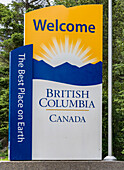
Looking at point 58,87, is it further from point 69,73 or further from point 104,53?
point 104,53

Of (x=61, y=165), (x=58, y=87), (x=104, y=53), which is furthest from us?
(x=104, y=53)

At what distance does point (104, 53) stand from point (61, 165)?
7.77 meters

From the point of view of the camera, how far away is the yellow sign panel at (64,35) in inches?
247

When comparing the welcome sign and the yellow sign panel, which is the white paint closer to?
the welcome sign

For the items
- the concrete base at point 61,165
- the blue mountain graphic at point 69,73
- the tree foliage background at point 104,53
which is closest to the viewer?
the concrete base at point 61,165

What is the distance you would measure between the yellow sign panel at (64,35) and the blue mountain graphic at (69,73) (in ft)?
0.29

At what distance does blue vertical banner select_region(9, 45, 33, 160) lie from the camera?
611 cm

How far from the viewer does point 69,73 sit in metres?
6.26

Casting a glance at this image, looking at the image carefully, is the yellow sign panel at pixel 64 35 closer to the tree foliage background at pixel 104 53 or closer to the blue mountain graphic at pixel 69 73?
the blue mountain graphic at pixel 69 73

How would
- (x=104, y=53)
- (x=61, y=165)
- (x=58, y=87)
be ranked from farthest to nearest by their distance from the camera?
(x=104, y=53) < (x=58, y=87) < (x=61, y=165)

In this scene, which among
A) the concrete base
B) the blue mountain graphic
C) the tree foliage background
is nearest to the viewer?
the concrete base

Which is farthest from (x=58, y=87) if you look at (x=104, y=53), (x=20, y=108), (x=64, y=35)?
(x=104, y=53)

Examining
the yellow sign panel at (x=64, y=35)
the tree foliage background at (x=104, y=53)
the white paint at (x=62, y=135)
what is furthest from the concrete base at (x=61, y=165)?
the tree foliage background at (x=104, y=53)

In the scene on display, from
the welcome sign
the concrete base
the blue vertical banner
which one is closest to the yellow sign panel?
the welcome sign
